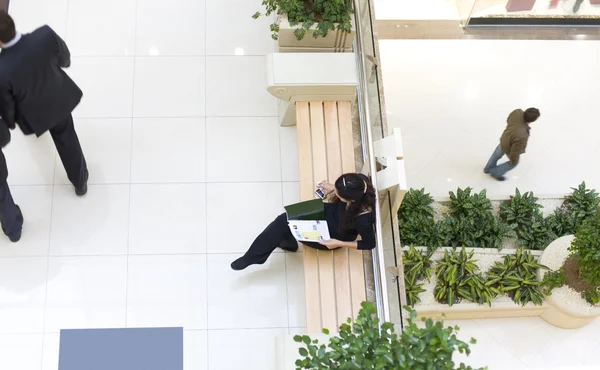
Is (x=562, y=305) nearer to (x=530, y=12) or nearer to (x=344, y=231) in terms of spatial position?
(x=344, y=231)

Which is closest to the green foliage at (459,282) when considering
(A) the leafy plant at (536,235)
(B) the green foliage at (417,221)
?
(B) the green foliage at (417,221)

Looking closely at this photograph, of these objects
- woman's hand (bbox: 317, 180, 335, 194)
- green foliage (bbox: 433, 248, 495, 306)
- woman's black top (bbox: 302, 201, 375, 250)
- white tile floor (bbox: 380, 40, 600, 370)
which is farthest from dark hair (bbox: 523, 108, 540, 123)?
woman's black top (bbox: 302, 201, 375, 250)

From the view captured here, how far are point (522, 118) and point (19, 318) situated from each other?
4.68 meters

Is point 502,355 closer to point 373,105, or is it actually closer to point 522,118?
point 522,118

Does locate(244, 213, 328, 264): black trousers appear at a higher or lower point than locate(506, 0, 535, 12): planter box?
lower

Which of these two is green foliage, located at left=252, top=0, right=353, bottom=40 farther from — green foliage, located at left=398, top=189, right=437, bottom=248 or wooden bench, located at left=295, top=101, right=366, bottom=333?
green foliage, located at left=398, top=189, right=437, bottom=248

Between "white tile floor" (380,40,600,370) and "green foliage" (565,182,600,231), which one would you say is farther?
"white tile floor" (380,40,600,370)

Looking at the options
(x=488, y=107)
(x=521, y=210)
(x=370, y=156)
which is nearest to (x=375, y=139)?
(x=370, y=156)

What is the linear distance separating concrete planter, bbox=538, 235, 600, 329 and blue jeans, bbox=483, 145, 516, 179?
1.05 m

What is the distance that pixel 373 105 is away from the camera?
4344mm

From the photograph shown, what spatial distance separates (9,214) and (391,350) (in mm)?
2936

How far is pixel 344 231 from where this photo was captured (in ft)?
12.5

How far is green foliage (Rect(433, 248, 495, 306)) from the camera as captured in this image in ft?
17.4

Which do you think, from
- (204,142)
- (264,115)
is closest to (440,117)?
(264,115)
